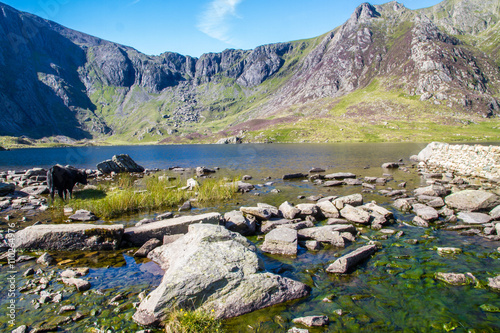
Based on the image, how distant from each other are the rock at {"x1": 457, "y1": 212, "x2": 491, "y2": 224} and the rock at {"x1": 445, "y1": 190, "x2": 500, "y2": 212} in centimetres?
145

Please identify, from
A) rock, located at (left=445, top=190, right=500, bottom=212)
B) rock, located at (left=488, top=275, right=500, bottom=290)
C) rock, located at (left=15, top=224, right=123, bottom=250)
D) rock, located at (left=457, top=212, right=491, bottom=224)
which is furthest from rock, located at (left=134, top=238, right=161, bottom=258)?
rock, located at (left=445, top=190, right=500, bottom=212)

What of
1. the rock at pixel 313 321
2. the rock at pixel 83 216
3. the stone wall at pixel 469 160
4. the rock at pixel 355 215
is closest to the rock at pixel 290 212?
the rock at pixel 355 215

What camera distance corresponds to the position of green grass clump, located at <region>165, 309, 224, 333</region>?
641 cm

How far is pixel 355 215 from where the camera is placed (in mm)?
15469

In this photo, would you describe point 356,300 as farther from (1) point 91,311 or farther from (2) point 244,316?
(1) point 91,311

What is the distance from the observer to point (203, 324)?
6648 mm

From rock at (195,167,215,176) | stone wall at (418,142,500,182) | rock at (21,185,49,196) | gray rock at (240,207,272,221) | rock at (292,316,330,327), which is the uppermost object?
stone wall at (418,142,500,182)

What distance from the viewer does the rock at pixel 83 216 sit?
1714 cm

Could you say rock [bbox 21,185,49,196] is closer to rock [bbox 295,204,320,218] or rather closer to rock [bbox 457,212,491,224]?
rock [bbox 295,204,320,218]

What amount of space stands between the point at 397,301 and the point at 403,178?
2722 cm

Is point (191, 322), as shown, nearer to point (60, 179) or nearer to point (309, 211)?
point (309, 211)

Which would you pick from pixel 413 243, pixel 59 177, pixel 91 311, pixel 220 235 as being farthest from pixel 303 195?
pixel 59 177

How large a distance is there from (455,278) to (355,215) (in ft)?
22.0

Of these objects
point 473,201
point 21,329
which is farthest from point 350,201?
point 21,329
